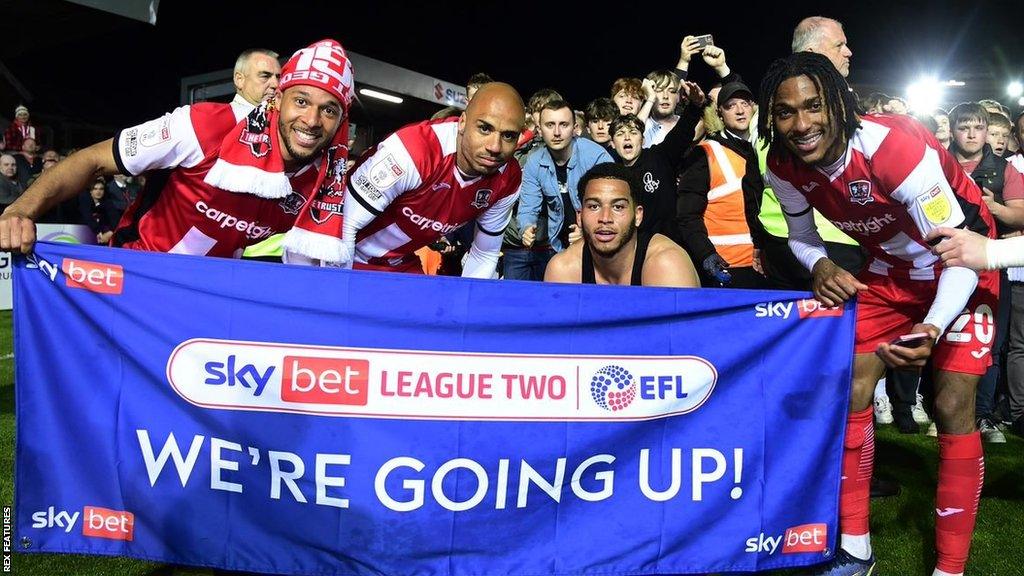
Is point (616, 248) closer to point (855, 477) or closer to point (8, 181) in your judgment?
point (855, 477)

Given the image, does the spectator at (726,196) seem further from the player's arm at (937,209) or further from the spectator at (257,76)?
the spectator at (257,76)

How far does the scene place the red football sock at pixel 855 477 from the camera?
10.4ft

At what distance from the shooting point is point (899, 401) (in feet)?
19.5

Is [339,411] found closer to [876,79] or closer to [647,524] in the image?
[647,524]

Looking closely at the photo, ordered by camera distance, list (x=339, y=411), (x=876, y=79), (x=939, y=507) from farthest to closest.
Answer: (x=876, y=79), (x=939, y=507), (x=339, y=411)

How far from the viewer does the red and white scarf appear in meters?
3.16

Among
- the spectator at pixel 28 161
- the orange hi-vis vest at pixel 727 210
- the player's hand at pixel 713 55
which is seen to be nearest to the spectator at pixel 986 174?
the orange hi-vis vest at pixel 727 210

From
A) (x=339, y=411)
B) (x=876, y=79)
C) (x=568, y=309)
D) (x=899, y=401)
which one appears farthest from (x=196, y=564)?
(x=876, y=79)

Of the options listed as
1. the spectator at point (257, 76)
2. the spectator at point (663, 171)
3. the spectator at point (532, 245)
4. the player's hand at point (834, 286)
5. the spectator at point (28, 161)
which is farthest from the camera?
the spectator at point (28, 161)

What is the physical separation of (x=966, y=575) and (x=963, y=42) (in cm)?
2533

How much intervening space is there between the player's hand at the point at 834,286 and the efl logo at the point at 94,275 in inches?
106

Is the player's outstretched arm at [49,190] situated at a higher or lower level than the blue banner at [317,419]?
higher

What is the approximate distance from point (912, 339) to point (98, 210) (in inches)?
515

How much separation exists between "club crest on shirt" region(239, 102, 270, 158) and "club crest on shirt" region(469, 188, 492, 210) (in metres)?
1.19
